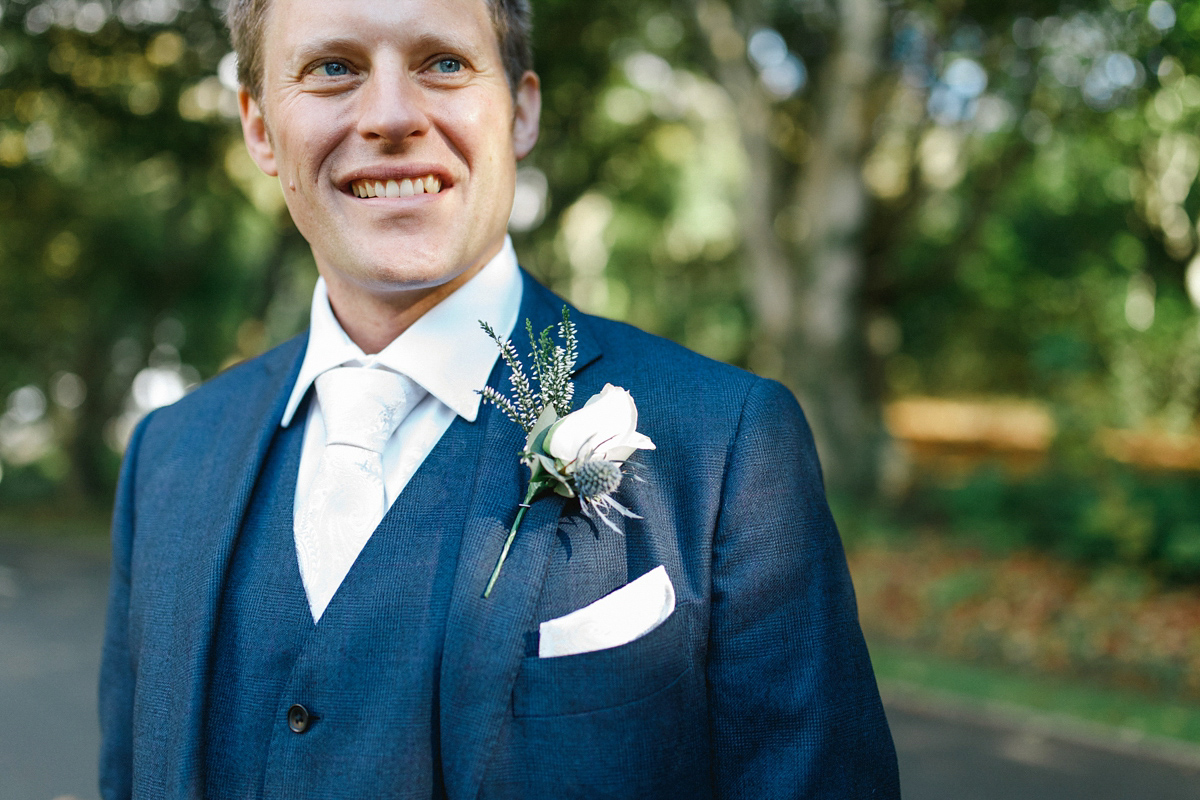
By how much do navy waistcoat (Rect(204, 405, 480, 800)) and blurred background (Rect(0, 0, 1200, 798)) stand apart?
150 inches

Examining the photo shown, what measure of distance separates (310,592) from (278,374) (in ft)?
1.92

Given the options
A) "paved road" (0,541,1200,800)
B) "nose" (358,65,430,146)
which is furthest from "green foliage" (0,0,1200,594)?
"paved road" (0,541,1200,800)

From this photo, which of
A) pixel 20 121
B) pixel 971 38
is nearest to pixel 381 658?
pixel 971 38

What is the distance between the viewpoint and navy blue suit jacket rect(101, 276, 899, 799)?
4.67 feet

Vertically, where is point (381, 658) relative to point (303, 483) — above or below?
below

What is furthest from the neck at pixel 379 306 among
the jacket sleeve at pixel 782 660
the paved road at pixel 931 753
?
the paved road at pixel 931 753

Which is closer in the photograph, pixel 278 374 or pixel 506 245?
pixel 506 245

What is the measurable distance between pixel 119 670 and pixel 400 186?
3.99 feet

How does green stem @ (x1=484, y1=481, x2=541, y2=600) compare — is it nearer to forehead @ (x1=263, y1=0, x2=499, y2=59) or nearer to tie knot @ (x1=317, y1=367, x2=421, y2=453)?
tie knot @ (x1=317, y1=367, x2=421, y2=453)

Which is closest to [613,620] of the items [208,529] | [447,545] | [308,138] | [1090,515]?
[447,545]

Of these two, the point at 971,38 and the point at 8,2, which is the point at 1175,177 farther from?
the point at 8,2

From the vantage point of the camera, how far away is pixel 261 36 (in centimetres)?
182

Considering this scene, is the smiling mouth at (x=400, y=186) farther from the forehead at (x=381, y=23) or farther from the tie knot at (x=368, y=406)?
the tie knot at (x=368, y=406)

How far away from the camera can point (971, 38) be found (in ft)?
39.5
